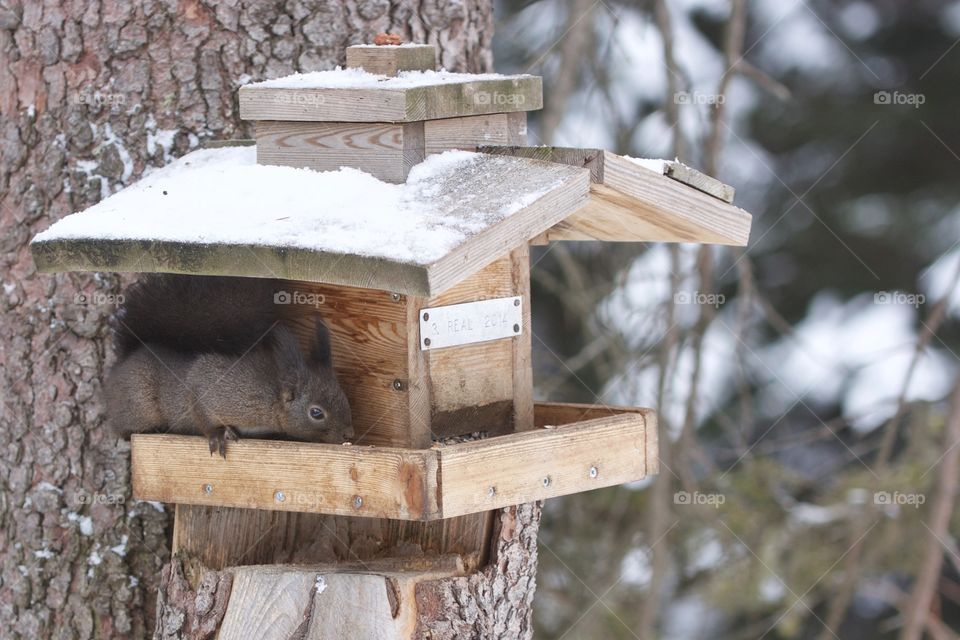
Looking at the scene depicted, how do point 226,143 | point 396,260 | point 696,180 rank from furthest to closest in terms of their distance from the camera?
1. point 226,143
2. point 696,180
3. point 396,260

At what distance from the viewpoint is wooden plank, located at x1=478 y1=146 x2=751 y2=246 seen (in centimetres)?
204

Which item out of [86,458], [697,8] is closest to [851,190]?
[697,8]

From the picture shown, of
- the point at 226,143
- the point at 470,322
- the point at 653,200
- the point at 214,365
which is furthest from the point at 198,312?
the point at 653,200

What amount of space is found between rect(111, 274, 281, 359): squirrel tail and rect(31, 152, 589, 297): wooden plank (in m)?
0.18

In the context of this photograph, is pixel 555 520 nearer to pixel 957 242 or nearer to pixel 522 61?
pixel 522 61

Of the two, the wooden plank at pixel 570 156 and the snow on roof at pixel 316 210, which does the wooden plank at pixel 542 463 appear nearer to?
the snow on roof at pixel 316 210

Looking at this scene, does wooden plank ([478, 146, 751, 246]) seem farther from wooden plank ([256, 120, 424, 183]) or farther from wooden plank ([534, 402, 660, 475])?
wooden plank ([534, 402, 660, 475])

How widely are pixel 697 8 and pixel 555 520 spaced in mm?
2543

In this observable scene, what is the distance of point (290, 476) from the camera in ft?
6.54

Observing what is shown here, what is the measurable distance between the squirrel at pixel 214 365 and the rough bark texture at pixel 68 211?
307mm

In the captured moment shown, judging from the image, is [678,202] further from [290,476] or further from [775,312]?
[775,312]

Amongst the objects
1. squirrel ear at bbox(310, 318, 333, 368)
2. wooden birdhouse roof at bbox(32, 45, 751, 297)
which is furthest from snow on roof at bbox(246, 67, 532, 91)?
squirrel ear at bbox(310, 318, 333, 368)

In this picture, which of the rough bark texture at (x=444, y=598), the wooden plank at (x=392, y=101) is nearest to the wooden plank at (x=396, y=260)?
the wooden plank at (x=392, y=101)

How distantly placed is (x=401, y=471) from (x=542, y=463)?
0.30 metres
